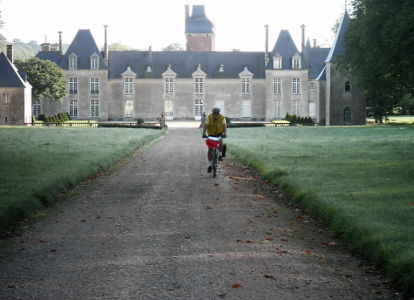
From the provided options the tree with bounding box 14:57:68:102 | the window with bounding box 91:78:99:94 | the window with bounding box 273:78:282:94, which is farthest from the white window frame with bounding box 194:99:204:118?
the tree with bounding box 14:57:68:102

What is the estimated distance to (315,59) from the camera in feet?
221

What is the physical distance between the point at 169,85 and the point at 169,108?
261 cm

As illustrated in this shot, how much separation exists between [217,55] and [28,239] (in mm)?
61200

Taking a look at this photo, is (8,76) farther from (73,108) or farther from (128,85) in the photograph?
(128,85)

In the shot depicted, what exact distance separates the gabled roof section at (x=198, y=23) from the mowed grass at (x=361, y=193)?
59428 millimetres

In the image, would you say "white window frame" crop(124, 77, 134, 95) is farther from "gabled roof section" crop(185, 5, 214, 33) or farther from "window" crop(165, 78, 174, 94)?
"gabled roof section" crop(185, 5, 214, 33)

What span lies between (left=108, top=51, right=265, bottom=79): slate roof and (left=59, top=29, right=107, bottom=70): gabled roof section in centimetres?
227

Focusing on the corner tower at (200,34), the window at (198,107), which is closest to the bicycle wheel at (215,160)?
the window at (198,107)

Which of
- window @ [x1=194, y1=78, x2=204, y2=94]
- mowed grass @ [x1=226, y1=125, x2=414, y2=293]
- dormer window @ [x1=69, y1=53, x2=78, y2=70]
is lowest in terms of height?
mowed grass @ [x1=226, y1=125, x2=414, y2=293]

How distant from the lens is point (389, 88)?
3016cm

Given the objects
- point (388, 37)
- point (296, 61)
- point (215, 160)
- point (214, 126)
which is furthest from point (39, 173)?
point (296, 61)

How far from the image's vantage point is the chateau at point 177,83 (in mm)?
63938

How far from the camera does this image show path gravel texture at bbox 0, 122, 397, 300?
4.96m

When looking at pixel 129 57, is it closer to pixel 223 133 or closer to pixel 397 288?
pixel 223 133
